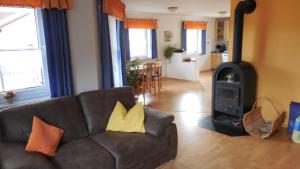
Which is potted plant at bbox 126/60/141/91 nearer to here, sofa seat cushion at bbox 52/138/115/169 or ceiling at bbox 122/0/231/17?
ceiling at bbox 122/0/231/17

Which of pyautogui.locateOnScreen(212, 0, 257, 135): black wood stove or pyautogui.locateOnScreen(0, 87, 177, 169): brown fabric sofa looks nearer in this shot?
pyautogui.locateOnScreen(0, 87, 177, 169): brown fabric sofa

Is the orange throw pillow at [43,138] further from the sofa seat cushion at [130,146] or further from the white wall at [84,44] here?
the white wall at [84,44]

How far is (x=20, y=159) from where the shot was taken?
186 centimetres

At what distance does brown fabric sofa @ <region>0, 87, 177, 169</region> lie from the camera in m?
1.99

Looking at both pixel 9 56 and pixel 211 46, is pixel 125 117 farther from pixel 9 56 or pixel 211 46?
pixel 211 46

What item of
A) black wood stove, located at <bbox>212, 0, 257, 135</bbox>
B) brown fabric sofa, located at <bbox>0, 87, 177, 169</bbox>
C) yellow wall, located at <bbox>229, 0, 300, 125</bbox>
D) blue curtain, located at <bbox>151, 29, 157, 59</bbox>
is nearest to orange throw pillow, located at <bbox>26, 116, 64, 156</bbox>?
brown fabric sofa, located at <bbox>0, 87, 177, 169</bbox>

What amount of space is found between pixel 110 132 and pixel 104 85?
86cm

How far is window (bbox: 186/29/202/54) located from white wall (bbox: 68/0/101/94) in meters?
6.48

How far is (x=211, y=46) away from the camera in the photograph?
9.90 meters

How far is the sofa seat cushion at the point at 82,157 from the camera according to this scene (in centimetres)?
199

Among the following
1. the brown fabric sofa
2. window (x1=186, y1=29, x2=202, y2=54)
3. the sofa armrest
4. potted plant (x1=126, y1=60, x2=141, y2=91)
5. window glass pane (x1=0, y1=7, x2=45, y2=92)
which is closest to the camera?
the brown fabric sofa

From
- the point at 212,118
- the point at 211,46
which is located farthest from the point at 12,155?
the point at 211,46

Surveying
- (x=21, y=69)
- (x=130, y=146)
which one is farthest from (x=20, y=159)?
(x=21, y=69)

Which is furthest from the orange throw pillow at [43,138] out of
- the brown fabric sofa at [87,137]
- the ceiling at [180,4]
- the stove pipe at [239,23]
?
the ceiling at [180,4]
